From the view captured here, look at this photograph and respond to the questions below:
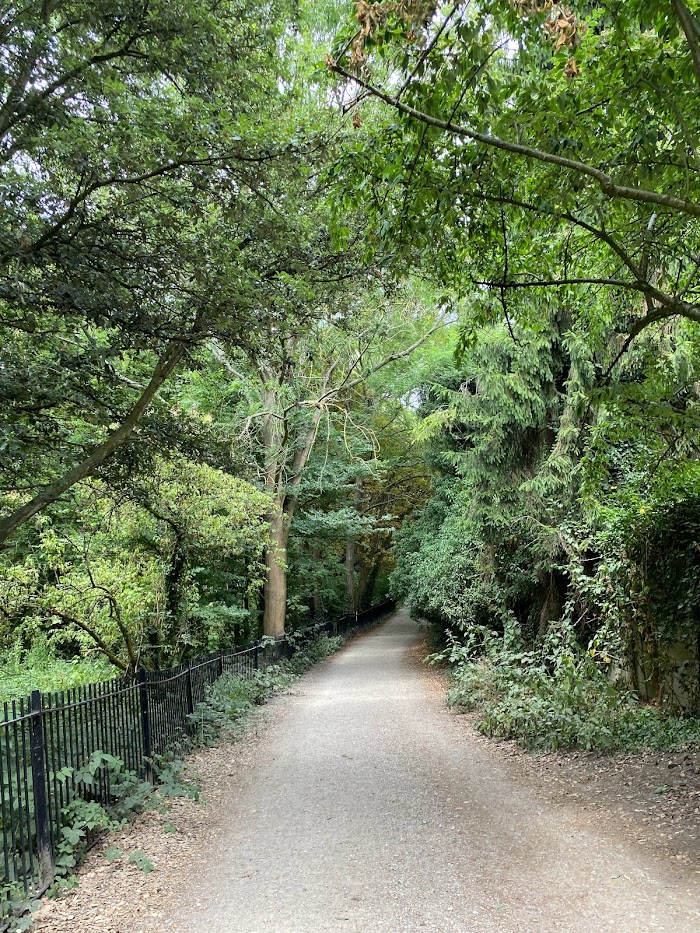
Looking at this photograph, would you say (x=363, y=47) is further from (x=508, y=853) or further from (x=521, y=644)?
(x=521, y=644)

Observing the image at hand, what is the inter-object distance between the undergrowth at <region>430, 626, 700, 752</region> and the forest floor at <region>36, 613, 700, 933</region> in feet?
0.99

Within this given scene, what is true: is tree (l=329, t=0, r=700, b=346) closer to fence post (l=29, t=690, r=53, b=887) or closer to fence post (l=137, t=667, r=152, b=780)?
fence post (l=29, t=690, r=53, b=887)

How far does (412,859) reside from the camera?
5277 mm

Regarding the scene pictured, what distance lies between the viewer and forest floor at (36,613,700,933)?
4.38m

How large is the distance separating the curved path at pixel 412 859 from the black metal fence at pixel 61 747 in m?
1.15

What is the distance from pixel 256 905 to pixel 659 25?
647 centimetres

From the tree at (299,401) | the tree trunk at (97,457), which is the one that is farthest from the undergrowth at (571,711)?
the tree at (299,401)

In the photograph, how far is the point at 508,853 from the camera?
5348mm

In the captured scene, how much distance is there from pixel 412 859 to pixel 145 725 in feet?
11.8

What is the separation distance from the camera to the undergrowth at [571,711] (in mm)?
7793

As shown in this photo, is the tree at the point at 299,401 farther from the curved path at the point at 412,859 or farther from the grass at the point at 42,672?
the curved path at the point at 412,859

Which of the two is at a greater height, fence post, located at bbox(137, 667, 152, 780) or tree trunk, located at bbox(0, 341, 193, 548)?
tree trunk, located at bbox(0, 341, 193, 548)

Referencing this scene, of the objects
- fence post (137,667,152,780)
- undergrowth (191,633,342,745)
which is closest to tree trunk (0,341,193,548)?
fence post (137,667,152,780)

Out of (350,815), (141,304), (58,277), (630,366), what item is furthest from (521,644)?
(58,277)
